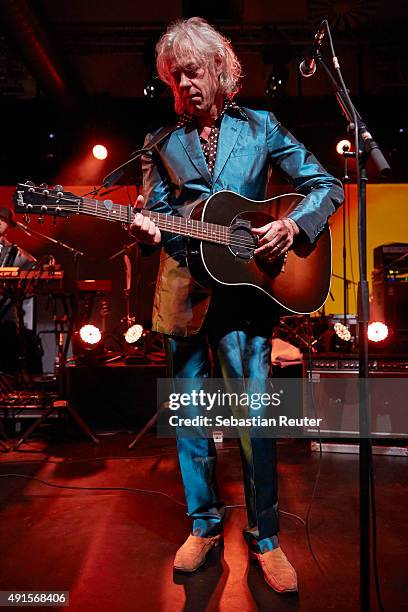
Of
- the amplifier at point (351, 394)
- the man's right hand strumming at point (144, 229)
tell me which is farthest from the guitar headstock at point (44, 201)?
the amplifier at point (351, 394)

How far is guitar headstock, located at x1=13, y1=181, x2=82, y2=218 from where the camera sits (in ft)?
5.82

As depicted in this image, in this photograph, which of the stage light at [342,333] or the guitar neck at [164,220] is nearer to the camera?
the guitar neck at [164,220]

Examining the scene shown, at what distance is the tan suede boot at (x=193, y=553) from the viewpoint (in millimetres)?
1889

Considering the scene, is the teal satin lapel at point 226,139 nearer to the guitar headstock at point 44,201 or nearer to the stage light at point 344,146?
the stage light at point 344,146

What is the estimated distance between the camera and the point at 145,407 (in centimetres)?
463

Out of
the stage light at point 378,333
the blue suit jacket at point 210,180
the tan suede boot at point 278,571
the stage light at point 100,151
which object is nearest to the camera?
the tan suede boot at point 278,571

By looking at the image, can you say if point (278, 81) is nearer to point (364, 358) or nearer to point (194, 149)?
point (194, 149)

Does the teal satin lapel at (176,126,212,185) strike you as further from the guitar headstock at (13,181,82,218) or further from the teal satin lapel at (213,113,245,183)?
the guitar headstock at (13,181,82,218)

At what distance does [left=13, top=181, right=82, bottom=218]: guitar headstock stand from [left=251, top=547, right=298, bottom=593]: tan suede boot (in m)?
1.44

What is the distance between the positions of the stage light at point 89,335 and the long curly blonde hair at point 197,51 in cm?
285

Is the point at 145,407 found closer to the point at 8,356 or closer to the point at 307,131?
the point at 8,356

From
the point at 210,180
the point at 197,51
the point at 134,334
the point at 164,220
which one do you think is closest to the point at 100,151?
the point at 134,334

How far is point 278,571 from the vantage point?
1.79 m

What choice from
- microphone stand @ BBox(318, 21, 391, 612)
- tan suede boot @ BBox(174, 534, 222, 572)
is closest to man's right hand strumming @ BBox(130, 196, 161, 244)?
microphone stand @ BBox(318, 21, 391, 612)
